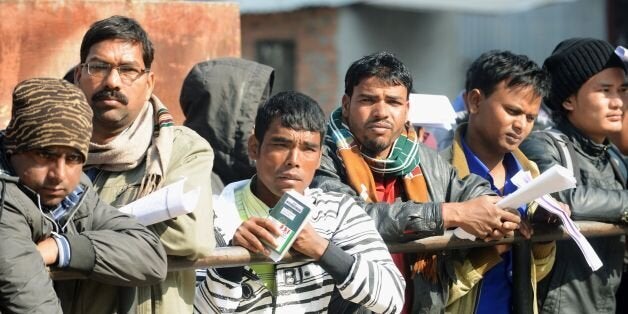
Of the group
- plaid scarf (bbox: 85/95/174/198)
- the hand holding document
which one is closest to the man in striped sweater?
plaid scarf (bbox: 85/95/174/198)

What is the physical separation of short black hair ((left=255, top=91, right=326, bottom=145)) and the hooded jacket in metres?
0.94

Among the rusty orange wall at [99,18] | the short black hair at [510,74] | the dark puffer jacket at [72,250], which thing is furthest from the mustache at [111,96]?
the short black hair at [510,74]

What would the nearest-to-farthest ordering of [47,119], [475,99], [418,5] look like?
[47,119]
[475,99]
[418,5]

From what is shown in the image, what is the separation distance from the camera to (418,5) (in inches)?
548

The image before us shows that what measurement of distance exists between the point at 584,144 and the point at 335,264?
72.6 inches

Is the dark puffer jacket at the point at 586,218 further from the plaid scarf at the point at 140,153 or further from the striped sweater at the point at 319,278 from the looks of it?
the plaid scarf at the point at 140,153

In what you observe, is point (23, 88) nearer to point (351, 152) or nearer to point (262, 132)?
point (262, 132)

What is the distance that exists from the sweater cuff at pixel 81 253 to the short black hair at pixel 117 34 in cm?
103

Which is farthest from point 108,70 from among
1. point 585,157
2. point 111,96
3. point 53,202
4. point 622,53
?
point 622,53

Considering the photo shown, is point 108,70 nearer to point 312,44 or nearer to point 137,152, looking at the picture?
point 137,152

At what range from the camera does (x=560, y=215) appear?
4.51 metres

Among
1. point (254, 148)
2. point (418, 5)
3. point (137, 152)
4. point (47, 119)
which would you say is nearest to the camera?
point (47, 119)

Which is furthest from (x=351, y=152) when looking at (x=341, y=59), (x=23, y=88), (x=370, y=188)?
(x=341, y=59)

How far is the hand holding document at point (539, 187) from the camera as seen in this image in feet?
13.5
